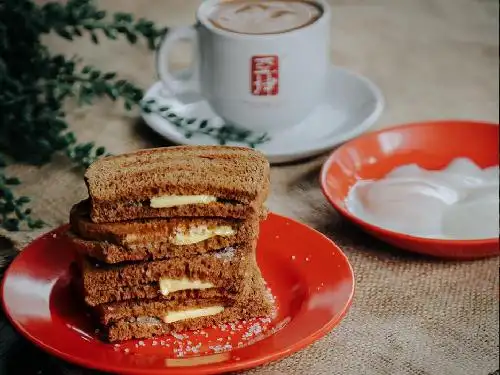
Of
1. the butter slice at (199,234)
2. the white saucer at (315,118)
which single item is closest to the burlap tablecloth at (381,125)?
the white saucer at (315,118)

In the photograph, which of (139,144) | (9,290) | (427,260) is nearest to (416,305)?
(427,260)

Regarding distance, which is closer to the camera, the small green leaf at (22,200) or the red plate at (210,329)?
the red plate at (210,329)

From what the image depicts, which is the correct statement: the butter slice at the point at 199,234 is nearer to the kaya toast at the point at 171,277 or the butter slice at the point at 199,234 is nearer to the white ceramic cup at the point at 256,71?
the kaya toast at the point at 171,277

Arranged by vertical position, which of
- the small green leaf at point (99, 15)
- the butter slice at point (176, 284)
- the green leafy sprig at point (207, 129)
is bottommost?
the green leafy sprig at point (207, 129)

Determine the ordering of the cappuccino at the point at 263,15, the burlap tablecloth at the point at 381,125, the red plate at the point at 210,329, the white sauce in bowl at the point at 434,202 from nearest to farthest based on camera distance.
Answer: the red plate at the point at 210,329 < the burlap tablecloth at the point at 381,125 < the white sauce in bowl at the point at 434,202 < the cappuccino at the point at 263,15

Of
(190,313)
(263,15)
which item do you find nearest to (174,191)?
(190,313)

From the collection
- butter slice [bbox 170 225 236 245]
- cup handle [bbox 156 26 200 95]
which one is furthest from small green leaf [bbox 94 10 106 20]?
butter slice [bbox 170 225 236 245]

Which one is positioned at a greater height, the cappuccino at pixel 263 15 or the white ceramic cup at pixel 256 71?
the cappuccino at pixel 263 15
